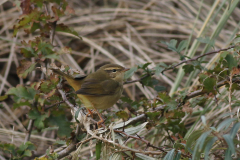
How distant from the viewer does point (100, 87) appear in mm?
2930

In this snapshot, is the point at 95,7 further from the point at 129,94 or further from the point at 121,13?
the point at 129,94

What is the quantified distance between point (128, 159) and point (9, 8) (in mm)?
5145

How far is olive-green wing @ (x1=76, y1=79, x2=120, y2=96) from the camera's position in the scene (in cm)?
265

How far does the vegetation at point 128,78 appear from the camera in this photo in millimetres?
1880

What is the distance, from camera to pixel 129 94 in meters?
4.59

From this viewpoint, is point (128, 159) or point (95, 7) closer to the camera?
point (128, 159)

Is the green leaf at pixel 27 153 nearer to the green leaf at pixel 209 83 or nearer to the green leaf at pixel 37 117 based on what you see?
the green leaf at pixel 37 117

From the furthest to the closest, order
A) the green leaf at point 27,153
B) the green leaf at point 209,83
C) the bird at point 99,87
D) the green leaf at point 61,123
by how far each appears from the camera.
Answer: the bird at point 99,87 < the green leaf at point 61,123 < the green leaf at point 27,153 < the green leaf at point 209,83

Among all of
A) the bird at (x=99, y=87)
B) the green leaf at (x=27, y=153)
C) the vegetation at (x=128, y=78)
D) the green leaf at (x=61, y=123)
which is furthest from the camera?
the bird at (x=99, y=87)

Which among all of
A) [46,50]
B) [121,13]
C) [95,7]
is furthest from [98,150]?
[95,7]

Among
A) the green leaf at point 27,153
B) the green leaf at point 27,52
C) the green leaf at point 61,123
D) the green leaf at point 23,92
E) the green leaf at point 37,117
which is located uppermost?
the green leaf at point 27,52

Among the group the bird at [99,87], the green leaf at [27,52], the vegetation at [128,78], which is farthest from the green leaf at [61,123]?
the green leaf at [27,52]

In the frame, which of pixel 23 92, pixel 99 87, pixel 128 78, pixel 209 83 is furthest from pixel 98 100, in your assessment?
pixel 209 83

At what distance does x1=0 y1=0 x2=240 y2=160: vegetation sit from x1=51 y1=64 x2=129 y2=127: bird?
0.09 metres
